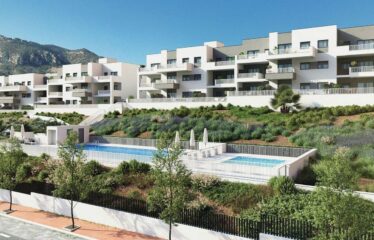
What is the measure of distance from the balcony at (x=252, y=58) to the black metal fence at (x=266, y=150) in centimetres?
2157

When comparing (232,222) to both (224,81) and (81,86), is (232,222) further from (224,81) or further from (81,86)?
(81,86)

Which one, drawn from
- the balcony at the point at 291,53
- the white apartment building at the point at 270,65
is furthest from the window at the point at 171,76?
the balcony at the point at 291,53

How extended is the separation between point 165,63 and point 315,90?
3009 cm

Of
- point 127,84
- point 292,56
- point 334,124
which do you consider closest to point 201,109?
point 292,56

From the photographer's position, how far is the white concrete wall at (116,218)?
15.7m

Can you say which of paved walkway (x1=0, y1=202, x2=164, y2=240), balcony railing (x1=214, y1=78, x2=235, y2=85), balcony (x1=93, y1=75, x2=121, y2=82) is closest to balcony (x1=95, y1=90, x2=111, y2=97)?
balcony (x1=93, y1=75, x2=121, y2=82)

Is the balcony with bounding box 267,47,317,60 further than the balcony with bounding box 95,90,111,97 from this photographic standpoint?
No

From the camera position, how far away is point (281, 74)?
46594mm

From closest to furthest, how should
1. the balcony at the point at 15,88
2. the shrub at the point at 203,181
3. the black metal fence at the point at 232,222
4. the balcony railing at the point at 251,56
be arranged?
the black metal fence at the point at 232,222, the shrub at the point at 203,181, the balcony railing at the point at 251,56, the balcony at the point at 15,88

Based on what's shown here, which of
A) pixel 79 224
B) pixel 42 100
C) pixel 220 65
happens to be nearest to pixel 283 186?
pixel 79 224

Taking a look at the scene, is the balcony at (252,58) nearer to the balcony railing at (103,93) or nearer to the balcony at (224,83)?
the balcony at (224,83)

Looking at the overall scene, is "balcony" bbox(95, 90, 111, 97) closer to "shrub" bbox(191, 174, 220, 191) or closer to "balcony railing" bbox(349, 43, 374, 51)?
"balcony railing" bbox(349, 43, 374, 51)

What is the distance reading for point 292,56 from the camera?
45.9m

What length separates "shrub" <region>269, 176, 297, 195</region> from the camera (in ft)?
61.7
